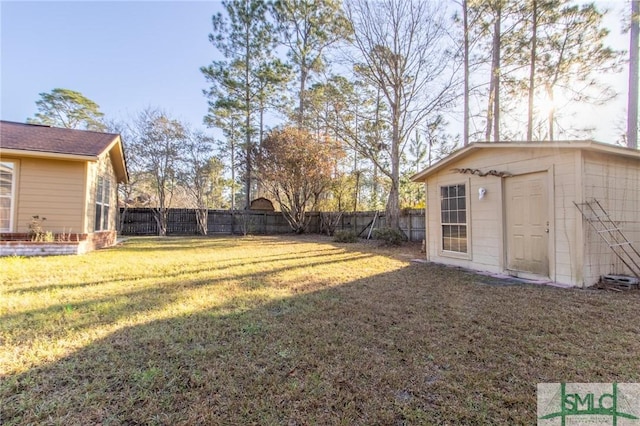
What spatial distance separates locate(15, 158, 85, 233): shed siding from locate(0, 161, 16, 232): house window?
0.46 ft

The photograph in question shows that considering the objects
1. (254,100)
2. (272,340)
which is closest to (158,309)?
(272,340)

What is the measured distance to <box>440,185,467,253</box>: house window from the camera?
20.7ft

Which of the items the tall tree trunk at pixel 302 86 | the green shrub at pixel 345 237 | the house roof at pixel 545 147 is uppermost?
the tall tree trunk at pixel 302 86

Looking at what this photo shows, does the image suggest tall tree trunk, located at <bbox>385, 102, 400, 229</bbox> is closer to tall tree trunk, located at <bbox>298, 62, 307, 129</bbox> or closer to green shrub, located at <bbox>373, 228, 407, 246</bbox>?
green shrub, located at <bbox>373, 228, 407, 246</bbox>

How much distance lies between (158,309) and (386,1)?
1158cm

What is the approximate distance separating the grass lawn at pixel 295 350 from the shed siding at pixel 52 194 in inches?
134

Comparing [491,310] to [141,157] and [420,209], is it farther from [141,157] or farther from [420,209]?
[141,157]

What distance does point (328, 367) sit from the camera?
2.11 m

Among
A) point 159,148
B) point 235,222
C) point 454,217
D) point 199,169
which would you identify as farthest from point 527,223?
point 159,148

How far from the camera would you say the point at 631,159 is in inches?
198

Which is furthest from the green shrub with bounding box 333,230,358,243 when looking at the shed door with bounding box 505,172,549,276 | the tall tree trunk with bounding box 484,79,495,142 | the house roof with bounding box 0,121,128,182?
the house roof with bounding box 0,121,128,182

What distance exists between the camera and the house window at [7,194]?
6.82m

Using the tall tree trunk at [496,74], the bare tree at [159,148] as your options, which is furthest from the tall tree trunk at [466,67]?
the bare tree at [159,148]

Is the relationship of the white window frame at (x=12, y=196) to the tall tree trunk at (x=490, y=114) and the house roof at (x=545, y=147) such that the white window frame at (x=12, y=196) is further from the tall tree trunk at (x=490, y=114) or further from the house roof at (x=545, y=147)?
the tall tree trunk at (x=490, y=114)
